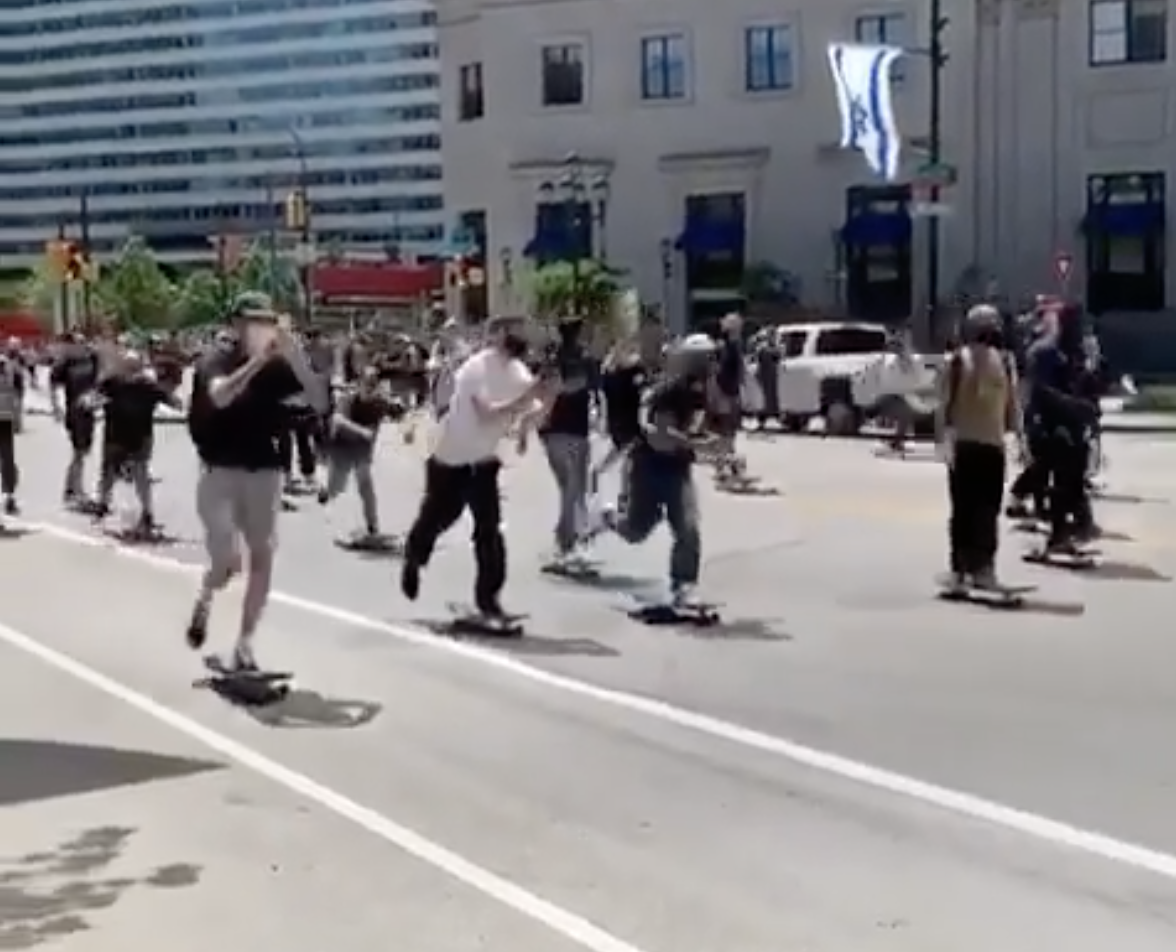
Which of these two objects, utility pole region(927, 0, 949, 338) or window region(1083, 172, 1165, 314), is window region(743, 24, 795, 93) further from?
window region(1083, 172, 1165, 314)

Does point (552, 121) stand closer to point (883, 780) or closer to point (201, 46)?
point (883, 780)

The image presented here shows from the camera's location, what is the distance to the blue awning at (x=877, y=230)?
5672 centimetres

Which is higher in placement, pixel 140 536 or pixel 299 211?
pixel 299 211

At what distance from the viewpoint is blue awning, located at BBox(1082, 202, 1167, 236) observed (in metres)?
54.5

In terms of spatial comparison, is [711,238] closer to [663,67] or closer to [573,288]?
[663,67]

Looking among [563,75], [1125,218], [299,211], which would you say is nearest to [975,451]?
[1125,218]

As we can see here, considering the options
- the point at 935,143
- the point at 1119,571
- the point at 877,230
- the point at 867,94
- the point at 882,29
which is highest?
the point at 882,29

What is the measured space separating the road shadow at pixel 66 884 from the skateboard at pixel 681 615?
5.63 meters

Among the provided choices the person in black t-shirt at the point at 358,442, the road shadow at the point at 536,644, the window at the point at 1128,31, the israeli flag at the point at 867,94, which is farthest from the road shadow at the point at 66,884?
the window at the point at 1128,31

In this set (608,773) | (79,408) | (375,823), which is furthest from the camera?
(79,408)

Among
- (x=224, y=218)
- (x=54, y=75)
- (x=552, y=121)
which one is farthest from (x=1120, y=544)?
(x=54, y=75)

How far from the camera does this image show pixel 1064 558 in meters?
16.3

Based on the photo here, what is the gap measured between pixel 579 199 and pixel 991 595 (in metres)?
48.1

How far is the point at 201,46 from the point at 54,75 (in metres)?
12.8
